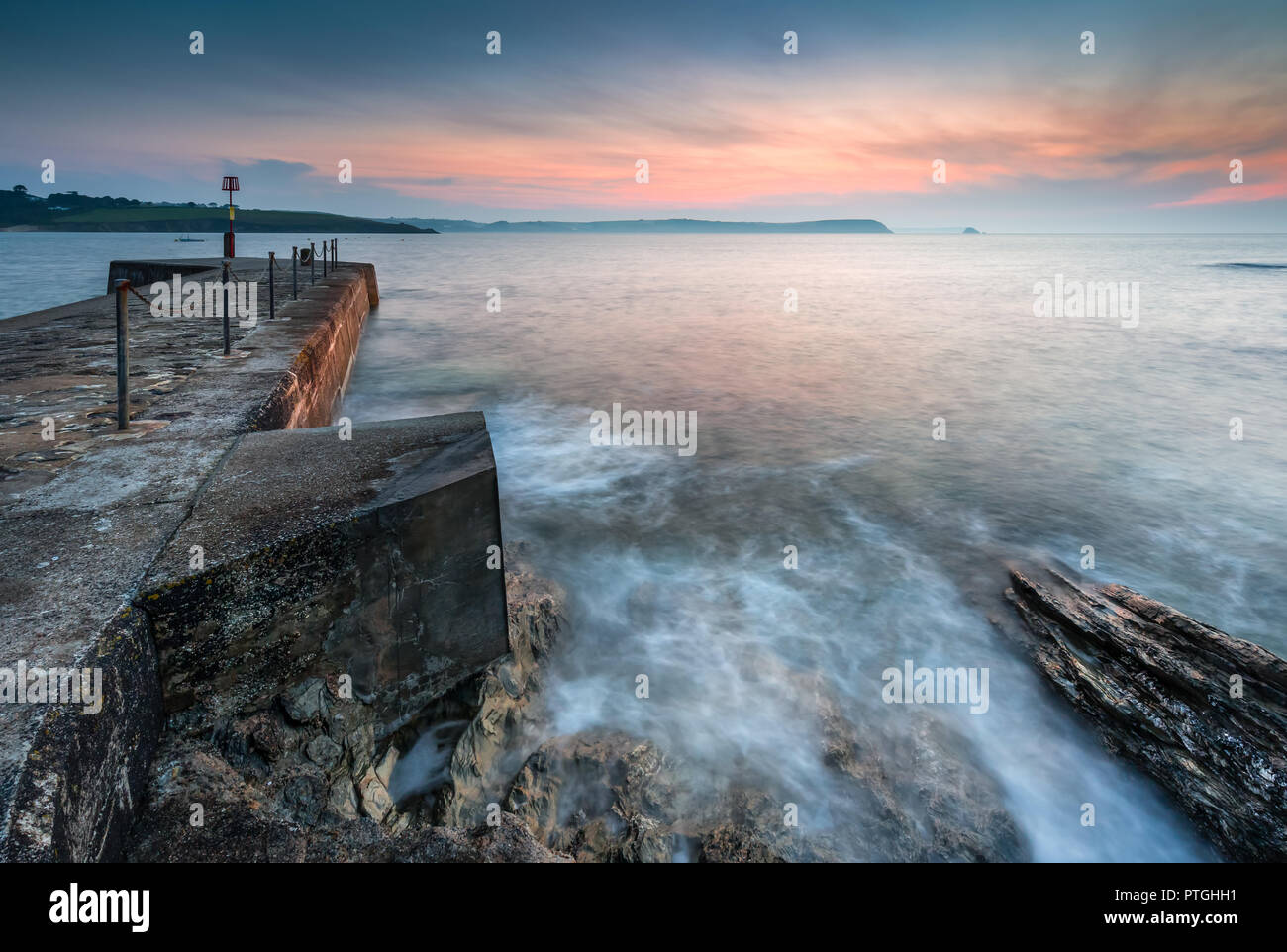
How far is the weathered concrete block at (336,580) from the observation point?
A: 2.71 metres

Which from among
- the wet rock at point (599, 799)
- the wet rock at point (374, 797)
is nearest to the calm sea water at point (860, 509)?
the wet rock at point (599, 799)

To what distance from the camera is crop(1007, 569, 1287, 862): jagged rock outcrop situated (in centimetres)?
347

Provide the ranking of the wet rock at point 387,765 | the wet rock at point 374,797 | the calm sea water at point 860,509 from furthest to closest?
the calm sea water at point 860,509 → the wet rock at point 387,765 → the wet rock at point 374,797

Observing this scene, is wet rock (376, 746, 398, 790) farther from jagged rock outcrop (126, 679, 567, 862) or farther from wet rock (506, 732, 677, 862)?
wet rock (506, 732, 677, 862)

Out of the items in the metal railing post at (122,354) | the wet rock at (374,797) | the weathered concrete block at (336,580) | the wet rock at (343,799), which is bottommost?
the wet rock at (374,797)

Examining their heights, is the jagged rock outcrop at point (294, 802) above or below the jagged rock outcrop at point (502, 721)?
above

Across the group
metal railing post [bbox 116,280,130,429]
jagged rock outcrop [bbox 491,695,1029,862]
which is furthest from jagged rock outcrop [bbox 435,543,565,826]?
metal railing post [bbox 116,280,130,429]

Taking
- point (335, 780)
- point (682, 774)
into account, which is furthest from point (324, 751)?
point (682, 774)

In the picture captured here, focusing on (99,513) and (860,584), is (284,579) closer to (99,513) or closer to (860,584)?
(99,513)

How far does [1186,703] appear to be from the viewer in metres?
3.97

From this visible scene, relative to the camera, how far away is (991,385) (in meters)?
13.9

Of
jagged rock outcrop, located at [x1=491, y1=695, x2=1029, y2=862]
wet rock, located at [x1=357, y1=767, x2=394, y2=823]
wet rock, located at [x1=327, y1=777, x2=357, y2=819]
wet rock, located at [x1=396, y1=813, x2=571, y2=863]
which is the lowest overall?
jagged rock outcrop, located at [x1=491, y1=695, x2=1029, y2=862]

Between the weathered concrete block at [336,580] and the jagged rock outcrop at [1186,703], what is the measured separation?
3719mm

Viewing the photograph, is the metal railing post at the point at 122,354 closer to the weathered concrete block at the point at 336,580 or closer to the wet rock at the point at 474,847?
the weathered concrete block at the point at 336,580
